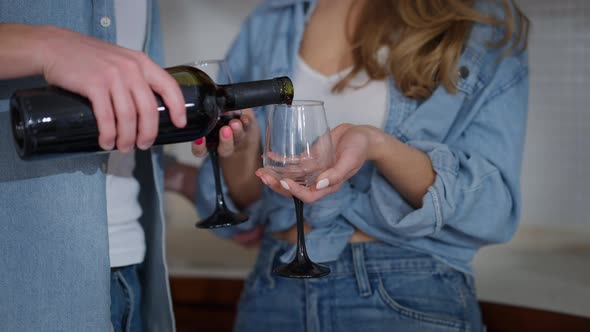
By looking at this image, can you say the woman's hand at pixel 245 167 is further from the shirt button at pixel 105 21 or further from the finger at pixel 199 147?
the shirt button at pixel 105 21

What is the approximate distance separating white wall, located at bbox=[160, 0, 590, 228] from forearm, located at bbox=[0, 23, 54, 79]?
1497mm

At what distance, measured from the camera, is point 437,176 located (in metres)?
1.10

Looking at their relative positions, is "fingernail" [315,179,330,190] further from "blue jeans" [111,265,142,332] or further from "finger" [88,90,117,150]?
"blue jeans" [111,265,142,332]

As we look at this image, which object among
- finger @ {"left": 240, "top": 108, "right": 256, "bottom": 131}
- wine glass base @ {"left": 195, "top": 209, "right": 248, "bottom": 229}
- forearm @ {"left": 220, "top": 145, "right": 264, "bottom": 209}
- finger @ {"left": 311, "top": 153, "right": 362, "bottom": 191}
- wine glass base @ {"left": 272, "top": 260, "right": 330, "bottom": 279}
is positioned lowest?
wine glass base @ {"left": 272, "top": 260, "right": 330, "bottom": 279}

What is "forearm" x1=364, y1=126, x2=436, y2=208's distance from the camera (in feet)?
3.31

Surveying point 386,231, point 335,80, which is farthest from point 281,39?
point 386,231

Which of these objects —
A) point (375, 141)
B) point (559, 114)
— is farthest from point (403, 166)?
point (559, 114)

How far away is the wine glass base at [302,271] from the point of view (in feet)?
2.86

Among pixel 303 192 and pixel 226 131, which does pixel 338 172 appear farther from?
pixel 226 131

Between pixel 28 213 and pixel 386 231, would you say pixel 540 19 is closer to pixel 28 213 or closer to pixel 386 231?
pixel 386 231

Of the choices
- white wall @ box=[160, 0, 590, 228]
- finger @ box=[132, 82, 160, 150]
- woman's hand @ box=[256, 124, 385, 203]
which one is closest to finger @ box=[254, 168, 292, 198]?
woman's hand @ box=[256, 124, 385, 203]

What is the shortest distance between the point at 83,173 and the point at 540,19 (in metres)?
1.43

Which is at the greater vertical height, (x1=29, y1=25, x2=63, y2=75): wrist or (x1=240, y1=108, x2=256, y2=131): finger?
(x1=29, y1=25, x2=63, y2=75): wrist

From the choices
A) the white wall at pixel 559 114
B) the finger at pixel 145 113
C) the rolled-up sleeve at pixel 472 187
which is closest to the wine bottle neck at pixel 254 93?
the finger at pixel 145 113
